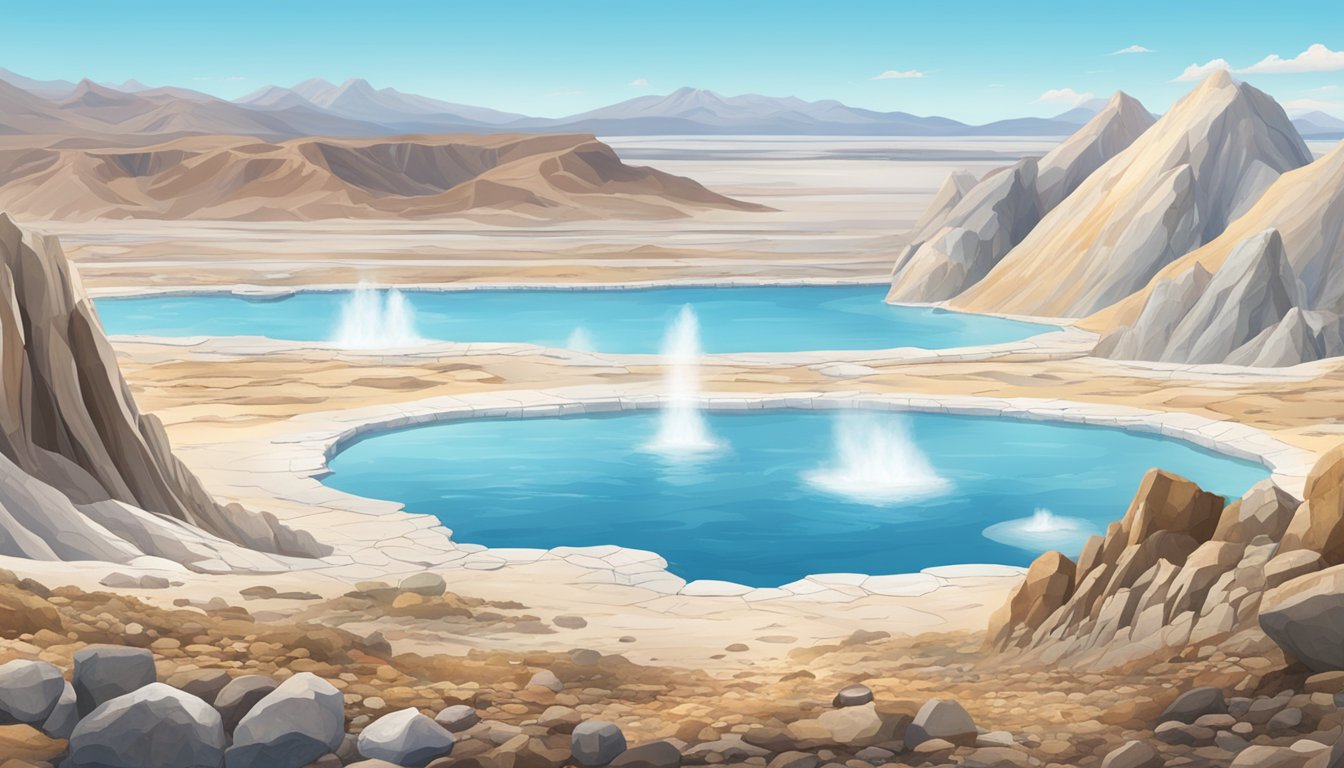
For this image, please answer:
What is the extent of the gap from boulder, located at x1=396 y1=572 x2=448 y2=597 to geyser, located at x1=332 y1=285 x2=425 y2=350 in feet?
35.5

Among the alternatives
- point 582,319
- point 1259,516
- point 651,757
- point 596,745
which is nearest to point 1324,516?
point 1259,516

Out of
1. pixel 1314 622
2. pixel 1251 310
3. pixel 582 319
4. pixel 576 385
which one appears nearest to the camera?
pixel 1314 622

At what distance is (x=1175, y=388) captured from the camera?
1399 centimetres

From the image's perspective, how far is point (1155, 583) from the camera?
511cm

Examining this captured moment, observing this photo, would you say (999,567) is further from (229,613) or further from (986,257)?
(986,257)

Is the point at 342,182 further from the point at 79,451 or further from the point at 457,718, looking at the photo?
the point at 457,718

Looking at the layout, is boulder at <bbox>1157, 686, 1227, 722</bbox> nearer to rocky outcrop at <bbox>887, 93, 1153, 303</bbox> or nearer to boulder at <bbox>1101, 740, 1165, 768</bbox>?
boulder at <bbox>1101, 740, 1165, 768</bbox>

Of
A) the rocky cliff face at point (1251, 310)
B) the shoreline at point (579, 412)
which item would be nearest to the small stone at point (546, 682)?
the shoreline at point (579, 412)

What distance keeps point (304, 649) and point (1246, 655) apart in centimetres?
293

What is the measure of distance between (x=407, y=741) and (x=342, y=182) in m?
64.9

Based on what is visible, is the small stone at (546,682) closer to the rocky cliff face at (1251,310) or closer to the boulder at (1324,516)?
the boulder at (1324,516)

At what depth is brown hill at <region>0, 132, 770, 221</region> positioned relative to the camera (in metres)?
61.7

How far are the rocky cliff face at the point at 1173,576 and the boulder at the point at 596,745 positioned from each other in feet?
6.12

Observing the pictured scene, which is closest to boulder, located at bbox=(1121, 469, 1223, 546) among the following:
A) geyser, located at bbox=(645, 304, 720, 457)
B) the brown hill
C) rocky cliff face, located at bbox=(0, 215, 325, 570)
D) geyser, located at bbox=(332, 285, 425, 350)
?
rocky cliff face, located at bbox=(0, 215, 325, 570)
